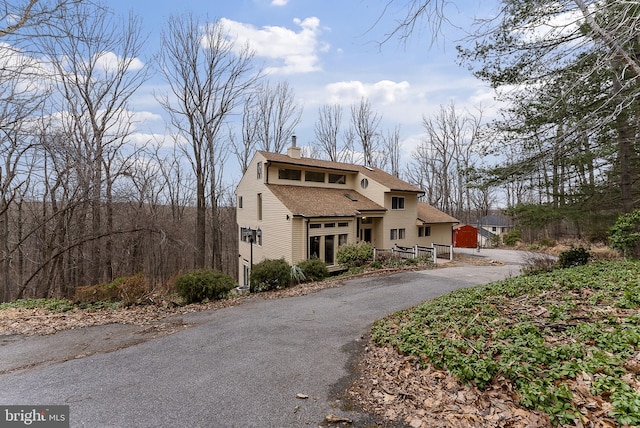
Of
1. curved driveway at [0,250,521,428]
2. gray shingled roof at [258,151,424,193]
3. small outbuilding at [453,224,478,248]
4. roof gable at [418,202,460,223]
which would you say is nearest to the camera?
curved driveway at [0,250,521,428]

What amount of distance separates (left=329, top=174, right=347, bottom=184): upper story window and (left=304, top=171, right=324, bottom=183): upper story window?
0.71 m

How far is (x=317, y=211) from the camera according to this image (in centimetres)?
1455

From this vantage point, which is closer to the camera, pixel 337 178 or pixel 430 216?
pixel 337 178

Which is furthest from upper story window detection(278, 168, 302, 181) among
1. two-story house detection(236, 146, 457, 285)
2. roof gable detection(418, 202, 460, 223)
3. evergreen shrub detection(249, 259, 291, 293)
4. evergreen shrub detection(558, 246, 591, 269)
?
evergreen shrub detection(558, 246, 591, 269)

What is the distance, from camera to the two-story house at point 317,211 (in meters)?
14.3

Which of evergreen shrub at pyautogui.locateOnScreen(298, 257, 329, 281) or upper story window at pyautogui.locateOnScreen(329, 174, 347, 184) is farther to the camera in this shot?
upper story window at pyautogui.locateOnScreen(329, 174, 347, 184)

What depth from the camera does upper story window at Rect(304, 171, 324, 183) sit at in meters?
17.3

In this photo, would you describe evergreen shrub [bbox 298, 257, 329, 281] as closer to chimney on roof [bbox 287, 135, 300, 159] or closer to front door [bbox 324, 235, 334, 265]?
front door [bbox 324, 235, 334, 265]

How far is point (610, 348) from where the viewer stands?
2943 millimetres

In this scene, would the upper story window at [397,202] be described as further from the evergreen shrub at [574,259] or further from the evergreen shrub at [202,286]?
the evergreen shrub at [202,286]

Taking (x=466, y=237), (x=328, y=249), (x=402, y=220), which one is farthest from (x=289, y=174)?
(x=466, y=237)

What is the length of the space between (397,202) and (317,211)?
6.59m

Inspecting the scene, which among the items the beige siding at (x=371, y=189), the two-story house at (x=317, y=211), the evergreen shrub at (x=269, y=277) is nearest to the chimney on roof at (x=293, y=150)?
the two-story house at (x=317, y=211)

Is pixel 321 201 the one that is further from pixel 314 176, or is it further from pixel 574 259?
pixel 574 259
